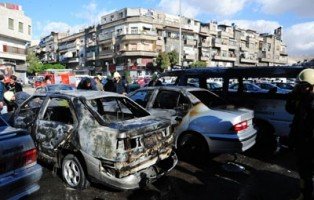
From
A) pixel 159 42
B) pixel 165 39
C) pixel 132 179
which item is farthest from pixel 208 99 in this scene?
pixel 165 39

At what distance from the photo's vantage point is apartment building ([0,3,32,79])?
57925mm

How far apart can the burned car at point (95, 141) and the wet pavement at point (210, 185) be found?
282 mm

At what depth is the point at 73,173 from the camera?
16.8ft

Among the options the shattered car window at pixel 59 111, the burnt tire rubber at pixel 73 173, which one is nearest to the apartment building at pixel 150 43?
the shattered car window at pixel 59 111

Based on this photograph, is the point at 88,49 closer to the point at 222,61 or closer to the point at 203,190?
the point at 222,61

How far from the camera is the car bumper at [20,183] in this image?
11.6 feet

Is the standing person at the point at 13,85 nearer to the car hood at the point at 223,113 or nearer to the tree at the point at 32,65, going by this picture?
the car hood at the point at 223,113

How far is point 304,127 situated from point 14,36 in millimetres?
63252

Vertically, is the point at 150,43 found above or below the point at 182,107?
above

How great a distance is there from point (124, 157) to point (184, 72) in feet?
16.1

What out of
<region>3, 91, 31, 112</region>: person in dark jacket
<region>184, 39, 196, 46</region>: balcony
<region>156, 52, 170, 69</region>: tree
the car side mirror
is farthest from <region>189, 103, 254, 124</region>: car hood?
<region>184, 39, 196, 46</region>: balcony

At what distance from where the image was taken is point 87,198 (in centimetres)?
482

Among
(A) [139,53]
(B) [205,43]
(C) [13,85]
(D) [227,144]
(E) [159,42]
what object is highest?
(B) [205,43]

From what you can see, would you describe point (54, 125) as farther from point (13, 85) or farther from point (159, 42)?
point (159, 42)
